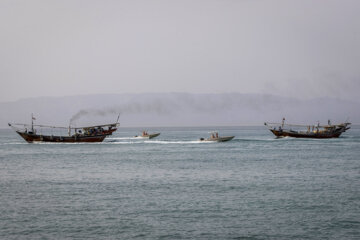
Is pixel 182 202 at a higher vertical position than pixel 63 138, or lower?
lower

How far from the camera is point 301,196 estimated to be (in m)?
42.1

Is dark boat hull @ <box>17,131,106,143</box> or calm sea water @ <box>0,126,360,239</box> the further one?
dark boat hull @ <box>17,131,106,143</box>

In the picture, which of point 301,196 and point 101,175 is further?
point 101,175

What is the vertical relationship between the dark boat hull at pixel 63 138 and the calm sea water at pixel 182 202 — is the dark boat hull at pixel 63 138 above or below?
above

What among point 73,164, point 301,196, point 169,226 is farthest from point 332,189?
point 73,164

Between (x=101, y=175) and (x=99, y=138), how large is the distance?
7113 cm

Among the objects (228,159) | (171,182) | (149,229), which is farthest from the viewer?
(228,159)

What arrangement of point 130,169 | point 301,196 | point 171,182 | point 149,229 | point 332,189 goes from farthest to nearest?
point 130,169 → point 171,182 → point 332,189 → point 301,196 → point 149,229

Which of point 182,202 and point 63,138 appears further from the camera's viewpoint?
point 63,138

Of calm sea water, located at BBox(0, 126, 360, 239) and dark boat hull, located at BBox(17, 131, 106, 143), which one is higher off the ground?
dark boat hull, located at BBox(17, 131, 106, 143)

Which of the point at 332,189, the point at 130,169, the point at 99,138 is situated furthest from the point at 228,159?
the point at 99,138

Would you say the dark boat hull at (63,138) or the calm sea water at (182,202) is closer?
the calm sea water at (182,202)

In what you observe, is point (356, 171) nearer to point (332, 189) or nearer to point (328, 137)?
point (332, 189)

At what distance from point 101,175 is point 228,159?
26.8 metres
